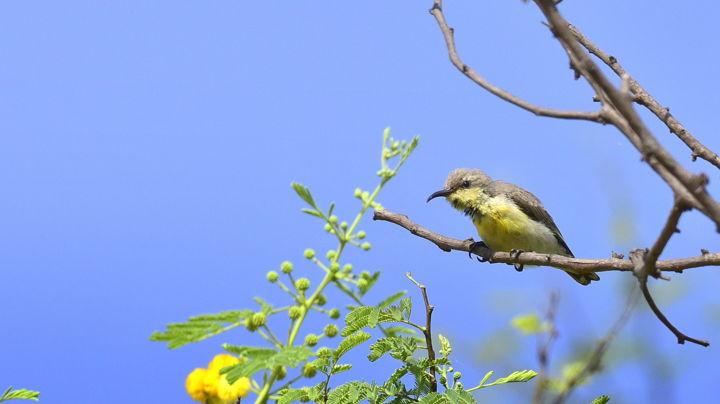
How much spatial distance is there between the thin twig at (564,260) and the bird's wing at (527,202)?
1502 millimetres

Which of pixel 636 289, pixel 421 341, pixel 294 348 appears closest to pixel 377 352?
pixel 421 341

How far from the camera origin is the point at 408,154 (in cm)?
308

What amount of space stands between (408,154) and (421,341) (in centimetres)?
81

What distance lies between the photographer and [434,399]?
2986mm

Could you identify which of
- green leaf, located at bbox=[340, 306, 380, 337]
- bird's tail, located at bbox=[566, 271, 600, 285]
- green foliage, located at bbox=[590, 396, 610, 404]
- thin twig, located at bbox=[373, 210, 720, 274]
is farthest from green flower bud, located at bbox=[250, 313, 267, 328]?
bird's tail, located at bbox=[566, 271, 600, 285]

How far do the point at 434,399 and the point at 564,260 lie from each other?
77.3 inches

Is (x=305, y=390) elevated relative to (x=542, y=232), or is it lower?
lower

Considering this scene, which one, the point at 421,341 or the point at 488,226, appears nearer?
the point at 421,341

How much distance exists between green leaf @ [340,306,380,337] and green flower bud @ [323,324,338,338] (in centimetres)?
55

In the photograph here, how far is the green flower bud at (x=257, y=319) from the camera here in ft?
7.97

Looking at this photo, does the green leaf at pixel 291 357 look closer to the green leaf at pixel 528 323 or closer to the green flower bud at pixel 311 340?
the green flower bud at pixel 311 340

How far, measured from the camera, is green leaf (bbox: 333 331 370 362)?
3.11m

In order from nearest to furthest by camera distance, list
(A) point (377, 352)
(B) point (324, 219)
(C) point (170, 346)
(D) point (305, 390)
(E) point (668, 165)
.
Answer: (E) point (668, 165) → (C) point (170, 346) → (B) point (324, 219) → (D) point (305, 390) → (A) point (377, 352)

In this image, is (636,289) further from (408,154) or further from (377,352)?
(377,352)
